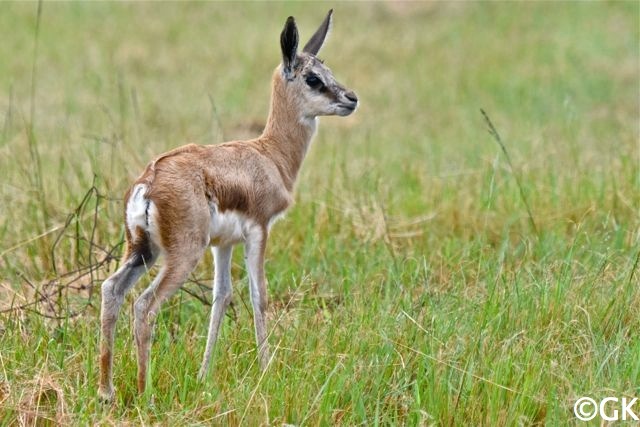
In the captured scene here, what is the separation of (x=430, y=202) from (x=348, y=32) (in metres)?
8.25

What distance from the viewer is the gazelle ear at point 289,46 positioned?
5164 millimetres

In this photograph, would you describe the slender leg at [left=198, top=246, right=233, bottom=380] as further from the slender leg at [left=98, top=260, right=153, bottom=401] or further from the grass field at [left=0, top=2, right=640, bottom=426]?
the slender leg at [left=98, top=260, right=153, bottom=401]

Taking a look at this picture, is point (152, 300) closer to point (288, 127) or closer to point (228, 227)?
point (228, 227)

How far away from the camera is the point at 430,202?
724 cm

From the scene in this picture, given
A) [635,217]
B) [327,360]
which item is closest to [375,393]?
[327,360]

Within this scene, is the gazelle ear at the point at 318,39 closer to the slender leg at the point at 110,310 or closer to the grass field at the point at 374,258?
the grass field at the point at 374,258

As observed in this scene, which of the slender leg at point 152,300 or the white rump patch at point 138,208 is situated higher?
the white rump patch at point 138,208

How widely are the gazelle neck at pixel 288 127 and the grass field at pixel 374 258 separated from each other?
0.69 meters
